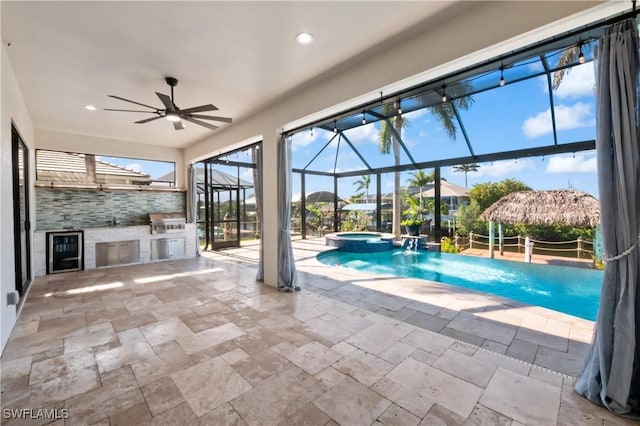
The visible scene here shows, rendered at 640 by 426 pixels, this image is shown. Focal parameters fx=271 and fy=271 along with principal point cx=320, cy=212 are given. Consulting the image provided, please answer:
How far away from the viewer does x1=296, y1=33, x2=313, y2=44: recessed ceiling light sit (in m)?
2.77

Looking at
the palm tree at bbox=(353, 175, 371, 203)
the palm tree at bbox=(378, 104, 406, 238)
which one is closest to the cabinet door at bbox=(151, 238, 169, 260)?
the palm tree at bbox=(378, 104, 406, 238)

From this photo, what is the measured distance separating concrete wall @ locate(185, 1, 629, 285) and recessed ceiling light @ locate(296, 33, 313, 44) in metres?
0.66

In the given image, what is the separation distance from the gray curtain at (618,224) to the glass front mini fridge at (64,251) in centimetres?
811

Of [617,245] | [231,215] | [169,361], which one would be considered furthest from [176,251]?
[617,245]

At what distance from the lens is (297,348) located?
2.58m

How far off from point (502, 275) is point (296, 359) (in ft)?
18.9

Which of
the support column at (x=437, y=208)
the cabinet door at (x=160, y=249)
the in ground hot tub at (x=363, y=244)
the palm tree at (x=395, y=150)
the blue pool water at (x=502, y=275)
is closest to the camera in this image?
the blue pool water at (x=502, y=275)

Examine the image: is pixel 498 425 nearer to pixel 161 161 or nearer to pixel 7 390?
pixel 7 390

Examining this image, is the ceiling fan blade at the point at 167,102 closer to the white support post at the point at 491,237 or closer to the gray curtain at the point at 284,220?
the gray curtain at the point at 284,220

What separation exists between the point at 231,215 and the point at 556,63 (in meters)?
8.54

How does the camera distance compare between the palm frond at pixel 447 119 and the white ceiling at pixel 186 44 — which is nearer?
the white ceiling at pixel 186 44

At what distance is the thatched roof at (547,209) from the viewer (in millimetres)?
6586

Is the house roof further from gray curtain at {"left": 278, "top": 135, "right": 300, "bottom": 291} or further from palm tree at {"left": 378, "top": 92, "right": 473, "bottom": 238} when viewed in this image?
palm tree at {"left": 378, "top": 92, "right": 473, "bottom": 238}

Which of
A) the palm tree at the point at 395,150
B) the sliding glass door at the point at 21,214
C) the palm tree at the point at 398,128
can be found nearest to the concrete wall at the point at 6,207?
the sliding glass door at the point at 21,214
